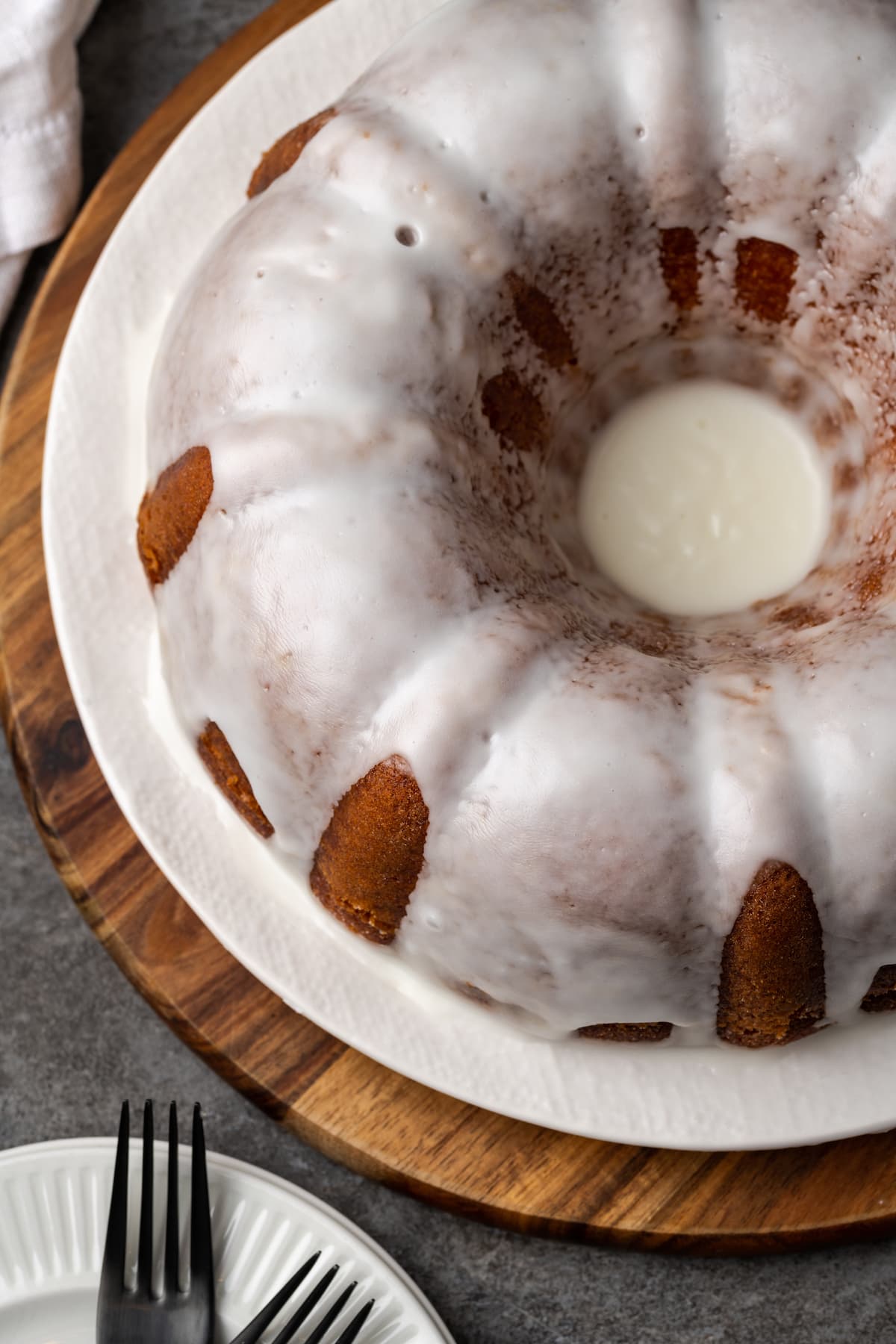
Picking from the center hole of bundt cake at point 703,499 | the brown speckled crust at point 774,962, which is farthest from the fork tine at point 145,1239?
the center hole of bundt cake at point 703,499

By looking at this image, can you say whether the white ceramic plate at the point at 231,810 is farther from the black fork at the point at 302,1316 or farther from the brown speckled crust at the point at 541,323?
the brown speckled crust at the point at 541,323

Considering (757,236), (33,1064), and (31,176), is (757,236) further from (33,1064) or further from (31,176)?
(33,1064)

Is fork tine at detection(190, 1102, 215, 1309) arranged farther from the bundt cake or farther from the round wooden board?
the bundt cake

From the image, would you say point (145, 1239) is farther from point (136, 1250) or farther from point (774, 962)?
point (774, 962)

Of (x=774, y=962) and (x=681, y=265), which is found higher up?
(x=681, y=265)

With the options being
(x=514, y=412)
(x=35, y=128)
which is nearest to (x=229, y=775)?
(x=514, y=412)

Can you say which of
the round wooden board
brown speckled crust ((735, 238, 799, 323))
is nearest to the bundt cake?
brown speckled crust ((735, 238, 799, 323))
